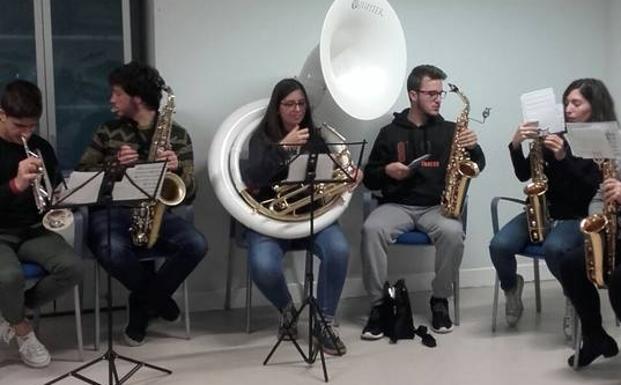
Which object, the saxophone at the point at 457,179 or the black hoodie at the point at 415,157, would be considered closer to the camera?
the saxophone at the point at 457,179

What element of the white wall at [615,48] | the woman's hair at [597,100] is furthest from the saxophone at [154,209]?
the white wall at [615,48]

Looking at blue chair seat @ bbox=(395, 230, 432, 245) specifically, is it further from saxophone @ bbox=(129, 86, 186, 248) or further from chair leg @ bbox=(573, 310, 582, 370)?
saxophone @ bbox=(129, 86, 186, 248)

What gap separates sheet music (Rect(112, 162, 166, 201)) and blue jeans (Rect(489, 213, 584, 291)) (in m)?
1.66

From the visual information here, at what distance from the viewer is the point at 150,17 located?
431 centimetres

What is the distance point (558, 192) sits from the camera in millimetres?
3967

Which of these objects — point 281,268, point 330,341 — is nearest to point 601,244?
point 330,341

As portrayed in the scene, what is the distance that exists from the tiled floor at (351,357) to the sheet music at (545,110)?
0.99 metres

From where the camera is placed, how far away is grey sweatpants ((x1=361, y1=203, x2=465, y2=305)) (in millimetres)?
4035

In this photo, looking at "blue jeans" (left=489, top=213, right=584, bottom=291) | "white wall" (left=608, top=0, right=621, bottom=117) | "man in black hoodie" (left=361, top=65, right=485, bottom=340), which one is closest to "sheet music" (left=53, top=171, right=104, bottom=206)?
"man in black hoodie" (left=361, top=65, right=485, bottom=340)

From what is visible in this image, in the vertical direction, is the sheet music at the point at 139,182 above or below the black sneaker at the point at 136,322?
above

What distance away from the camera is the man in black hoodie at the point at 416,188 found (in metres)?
4.04

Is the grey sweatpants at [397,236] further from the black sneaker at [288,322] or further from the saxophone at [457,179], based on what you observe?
the black sneaker at [288,322]

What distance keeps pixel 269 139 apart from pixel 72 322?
1393mm

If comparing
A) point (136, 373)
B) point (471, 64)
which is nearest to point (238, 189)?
point (136, 373)
